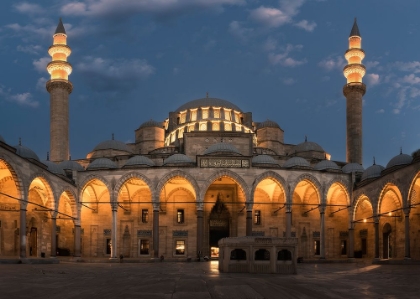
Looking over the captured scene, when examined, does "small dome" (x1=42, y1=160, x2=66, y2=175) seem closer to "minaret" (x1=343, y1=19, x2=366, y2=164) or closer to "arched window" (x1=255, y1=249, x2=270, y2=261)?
"arched window" (x1=255, y1=249, x2=270, y2=261)

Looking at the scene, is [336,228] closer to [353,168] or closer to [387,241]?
[353,168]

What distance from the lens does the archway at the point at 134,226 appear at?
131ft

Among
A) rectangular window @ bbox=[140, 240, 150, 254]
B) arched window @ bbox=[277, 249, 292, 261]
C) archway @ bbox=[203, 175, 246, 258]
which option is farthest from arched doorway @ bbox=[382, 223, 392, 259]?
arched window @ bbox=[277, 249, 292, 261]

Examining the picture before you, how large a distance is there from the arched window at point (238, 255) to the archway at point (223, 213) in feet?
65.2

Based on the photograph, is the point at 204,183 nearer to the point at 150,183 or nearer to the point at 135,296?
the point at 150,183

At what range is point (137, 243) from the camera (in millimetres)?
39938

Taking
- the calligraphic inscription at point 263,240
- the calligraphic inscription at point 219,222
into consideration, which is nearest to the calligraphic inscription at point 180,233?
the calligraphic inscription at point 219,222

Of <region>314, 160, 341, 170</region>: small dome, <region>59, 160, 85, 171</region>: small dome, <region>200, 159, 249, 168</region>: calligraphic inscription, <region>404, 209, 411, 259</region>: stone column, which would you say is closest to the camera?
<region>404, 209, 411, 259</region>: stone column

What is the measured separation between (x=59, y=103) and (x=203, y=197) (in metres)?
15.9

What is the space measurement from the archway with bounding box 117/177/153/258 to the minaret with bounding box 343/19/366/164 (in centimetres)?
1788

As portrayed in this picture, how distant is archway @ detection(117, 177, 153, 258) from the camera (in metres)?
39.9

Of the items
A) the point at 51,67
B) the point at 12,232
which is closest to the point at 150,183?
the point at 12,232

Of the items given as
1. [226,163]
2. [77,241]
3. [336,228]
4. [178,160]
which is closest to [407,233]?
[336,228]

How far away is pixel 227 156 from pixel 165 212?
277 inches
